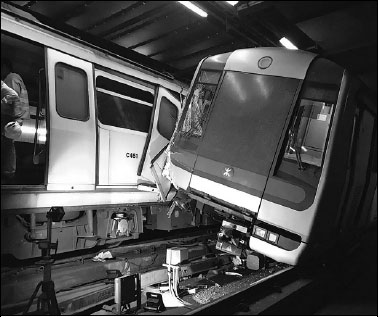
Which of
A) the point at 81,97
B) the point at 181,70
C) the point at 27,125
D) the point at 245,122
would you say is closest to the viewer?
the point at 245,122

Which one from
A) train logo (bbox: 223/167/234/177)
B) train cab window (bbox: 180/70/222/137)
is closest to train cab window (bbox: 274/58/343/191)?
train logo (bbox: 223/167/234/177)

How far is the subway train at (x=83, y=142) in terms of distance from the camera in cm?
389

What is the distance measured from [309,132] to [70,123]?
2836 mm

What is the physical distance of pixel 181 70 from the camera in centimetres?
633

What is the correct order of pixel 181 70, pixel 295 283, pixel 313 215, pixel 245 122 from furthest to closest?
pixel 181 70
pixel 295 283
pixel 245 122
pixel 313 215

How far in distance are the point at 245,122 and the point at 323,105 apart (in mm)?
894

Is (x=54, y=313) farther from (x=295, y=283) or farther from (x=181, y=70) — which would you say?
(x=181, y=70)

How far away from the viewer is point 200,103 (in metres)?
4.55

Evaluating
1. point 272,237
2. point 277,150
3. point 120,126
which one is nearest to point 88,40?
point 120,126

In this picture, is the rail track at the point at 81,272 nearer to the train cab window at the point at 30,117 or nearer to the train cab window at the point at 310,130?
the train cab window at the point at 30,117

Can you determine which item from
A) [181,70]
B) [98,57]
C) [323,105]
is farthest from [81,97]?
[323,105]

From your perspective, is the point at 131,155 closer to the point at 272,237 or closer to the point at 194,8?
the point at 194,8

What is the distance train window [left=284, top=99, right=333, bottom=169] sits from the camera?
388cm

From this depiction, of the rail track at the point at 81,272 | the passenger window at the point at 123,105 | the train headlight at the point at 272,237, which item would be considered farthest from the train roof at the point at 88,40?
the train headlight at the point at 272,237
